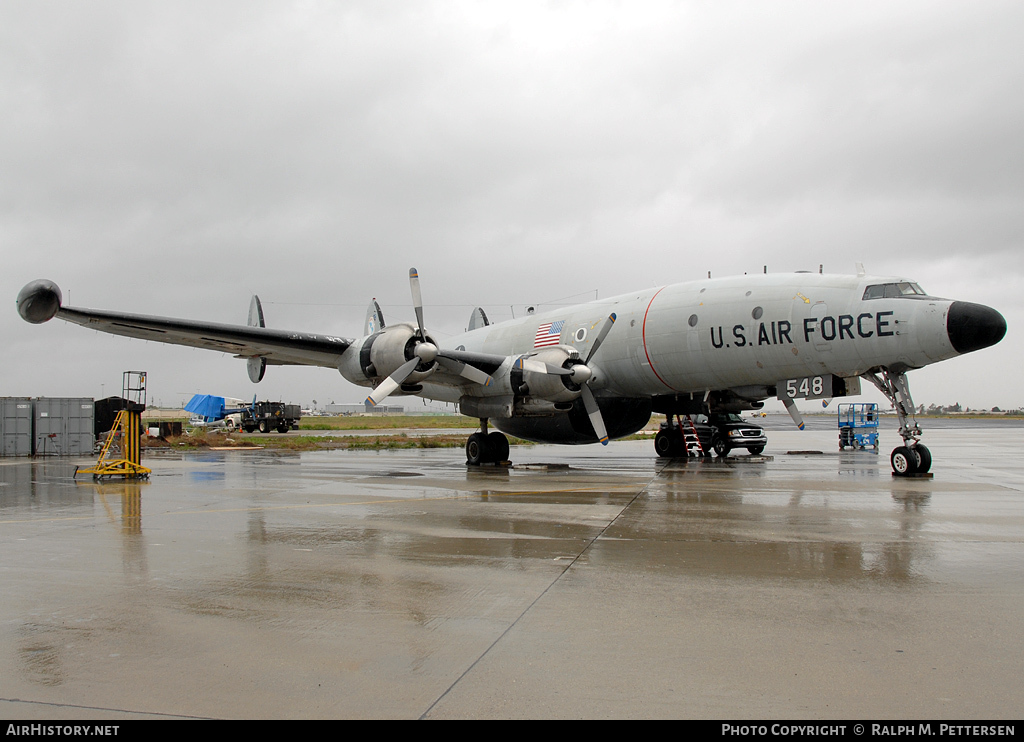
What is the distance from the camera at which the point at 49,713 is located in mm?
3104

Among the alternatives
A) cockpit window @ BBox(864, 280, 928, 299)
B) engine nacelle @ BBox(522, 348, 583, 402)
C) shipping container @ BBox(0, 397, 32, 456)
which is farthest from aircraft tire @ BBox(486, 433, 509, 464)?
shipping container @ BBox(0, 397, 32, 456)

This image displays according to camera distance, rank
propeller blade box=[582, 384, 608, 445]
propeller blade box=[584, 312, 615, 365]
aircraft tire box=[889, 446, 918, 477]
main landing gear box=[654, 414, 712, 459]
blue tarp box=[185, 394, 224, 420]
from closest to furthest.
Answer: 1. aircraft tire box=[889, 446, 918, 477]
2. propeller blade box=[582, 384, 608, 445]
3. propeller blade box=[584, 312, 615, 365]
4. main landing gear box=[654, 414, 712, 459]
5. blue tarp box=[185, 394, 224, 420]

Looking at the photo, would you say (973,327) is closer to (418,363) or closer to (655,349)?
(655,349)

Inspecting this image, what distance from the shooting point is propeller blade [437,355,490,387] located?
16.5 meters

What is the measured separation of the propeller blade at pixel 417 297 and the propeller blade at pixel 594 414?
170 inches

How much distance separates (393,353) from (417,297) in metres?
1.51

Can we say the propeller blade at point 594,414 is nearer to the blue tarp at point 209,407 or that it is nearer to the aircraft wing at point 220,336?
the aircraft wing at point 220,336

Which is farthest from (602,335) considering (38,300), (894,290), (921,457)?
(38,300)

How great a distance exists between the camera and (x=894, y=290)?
13.3 m

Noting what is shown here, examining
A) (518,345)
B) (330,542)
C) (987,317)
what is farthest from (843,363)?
(330,542)

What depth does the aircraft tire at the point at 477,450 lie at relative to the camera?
18714mm

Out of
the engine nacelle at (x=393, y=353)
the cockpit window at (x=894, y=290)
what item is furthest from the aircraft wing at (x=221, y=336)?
the cockpit window at (x=894, y=290)

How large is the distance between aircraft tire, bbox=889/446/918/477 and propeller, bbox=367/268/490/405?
30.6 feet

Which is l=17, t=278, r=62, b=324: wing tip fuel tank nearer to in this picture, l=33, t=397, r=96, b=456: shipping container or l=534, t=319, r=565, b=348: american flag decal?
l=534, t=319, r=565, b=348: american flag decal
